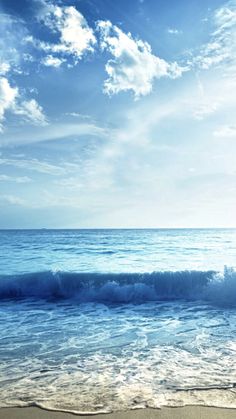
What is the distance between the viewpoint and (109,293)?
1503 cm

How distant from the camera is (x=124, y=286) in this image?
15289 millimetres

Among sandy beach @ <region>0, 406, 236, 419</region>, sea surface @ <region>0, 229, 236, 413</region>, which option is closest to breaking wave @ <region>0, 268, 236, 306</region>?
sea surface @ <region>0, 229, 236, 413</region>

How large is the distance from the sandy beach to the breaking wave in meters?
9.22

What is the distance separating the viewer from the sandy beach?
4.17 metres

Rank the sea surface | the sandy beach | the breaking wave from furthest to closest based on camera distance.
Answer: the breaking wave, the sea surface, the sandy beach

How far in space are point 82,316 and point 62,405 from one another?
6.45 m

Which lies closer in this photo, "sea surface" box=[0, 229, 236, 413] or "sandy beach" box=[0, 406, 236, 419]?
"sandy beach" box=[0, 406, 236, 419]

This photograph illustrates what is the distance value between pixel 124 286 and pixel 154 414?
436 inches

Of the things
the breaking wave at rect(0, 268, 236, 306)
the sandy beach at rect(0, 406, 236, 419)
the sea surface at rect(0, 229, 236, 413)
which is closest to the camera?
the sandy beach at rect(0, 406, 236, 419)

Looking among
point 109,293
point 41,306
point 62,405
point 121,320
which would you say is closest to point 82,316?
point 121,320

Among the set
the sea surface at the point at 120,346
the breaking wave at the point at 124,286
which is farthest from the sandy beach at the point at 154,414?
the breaking wave at the point at 124,286

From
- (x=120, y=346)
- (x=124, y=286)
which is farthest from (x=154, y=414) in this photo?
(x=124, y=286)

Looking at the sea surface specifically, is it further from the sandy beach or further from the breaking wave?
the sandy beach

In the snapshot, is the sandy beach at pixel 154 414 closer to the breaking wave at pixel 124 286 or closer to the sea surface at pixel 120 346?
the sea surface at pixel 120 346
